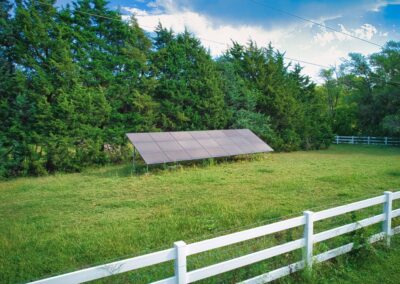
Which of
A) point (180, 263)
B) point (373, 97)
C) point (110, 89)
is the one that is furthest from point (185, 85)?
A: point (373, 97)

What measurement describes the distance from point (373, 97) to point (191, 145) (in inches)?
922

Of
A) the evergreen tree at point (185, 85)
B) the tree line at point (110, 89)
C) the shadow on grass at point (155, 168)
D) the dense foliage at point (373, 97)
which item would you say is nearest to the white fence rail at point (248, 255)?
the shadow on grass at point (155, 168)

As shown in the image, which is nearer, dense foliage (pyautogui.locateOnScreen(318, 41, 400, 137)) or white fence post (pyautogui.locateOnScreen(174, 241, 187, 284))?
white fence post (pyautogui.locateOnScreen(174, 241, 187, 284))

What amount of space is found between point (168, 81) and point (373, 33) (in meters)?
12.0

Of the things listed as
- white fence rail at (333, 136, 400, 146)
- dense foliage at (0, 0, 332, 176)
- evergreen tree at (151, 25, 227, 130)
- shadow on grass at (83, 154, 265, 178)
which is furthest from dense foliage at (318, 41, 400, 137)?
shadow on grass at (83, 154, 265, 178)

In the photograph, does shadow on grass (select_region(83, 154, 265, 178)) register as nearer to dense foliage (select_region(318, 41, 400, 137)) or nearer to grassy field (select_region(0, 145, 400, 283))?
grassy field (select_region(0, 145, 400, 283))

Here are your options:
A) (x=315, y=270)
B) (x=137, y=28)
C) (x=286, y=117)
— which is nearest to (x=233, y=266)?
(x=315, y=270)

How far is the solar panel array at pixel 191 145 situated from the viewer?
10.8 meters

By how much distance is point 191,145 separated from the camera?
12.3 meters

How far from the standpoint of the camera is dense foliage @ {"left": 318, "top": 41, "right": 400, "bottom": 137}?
24566 millimetres

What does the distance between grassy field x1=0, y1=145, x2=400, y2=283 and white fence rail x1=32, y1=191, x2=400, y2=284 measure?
189mm

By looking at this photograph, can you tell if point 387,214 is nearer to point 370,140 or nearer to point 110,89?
point 110,89

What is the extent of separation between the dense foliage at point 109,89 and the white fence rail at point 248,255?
30.5 ft

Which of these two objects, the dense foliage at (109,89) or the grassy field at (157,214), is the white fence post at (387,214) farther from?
the dense foliage at (109,89)
